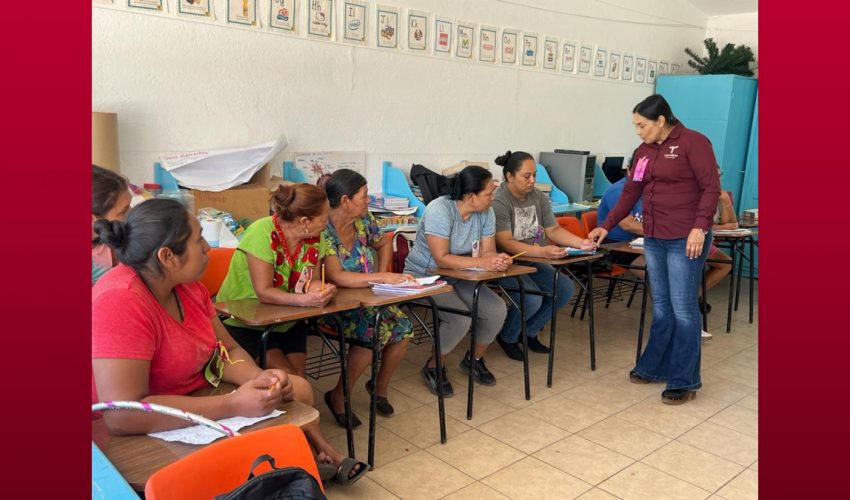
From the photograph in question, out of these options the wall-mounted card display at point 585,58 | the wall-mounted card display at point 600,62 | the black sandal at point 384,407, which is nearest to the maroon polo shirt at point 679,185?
the black sandal at point 384,407

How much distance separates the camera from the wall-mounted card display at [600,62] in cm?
623

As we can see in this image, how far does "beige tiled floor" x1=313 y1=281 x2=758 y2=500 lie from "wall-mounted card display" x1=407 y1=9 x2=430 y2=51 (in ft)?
6.82

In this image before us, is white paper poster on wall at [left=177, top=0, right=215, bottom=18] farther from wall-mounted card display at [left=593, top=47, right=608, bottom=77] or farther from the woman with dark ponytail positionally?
wall-mounted card display at [left=593, top=47, right=608, bottom=77]

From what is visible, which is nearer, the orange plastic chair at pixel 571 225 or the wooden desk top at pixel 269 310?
the wooden desk top at pixel 269 310

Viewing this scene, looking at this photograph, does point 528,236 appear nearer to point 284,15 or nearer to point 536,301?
point 536,301

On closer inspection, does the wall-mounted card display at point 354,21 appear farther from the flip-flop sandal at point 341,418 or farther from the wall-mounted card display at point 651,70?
the wall-mounted card display at point 651,70

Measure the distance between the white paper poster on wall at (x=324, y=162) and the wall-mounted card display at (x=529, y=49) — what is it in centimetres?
181

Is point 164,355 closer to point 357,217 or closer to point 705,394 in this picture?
point 357,217

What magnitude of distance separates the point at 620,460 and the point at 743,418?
866mm

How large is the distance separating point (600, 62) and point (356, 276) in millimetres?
4345

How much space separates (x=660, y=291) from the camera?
342cm

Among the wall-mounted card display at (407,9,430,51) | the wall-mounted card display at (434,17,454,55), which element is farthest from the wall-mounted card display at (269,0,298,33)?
the wall-mounted card display at (434,17,454,55)

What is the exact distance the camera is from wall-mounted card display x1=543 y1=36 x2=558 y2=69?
5.69 metres
